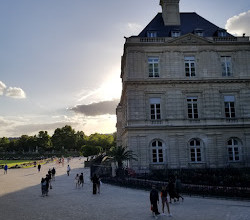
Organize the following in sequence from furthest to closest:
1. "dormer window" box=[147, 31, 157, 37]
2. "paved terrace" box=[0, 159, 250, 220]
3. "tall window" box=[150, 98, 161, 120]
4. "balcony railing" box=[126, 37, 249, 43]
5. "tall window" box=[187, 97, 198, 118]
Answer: "dormer window" box=[147, 31, 157, 37] → "balcony railing" box=[126, 37, 249, 43] → "tall window" box=[187, 97, 198, 118] → "tall window" box=[150, 98, 161, 120] → "paved terrace" box=[0, 159, 250, 220]

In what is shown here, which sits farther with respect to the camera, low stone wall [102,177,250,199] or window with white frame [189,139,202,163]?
window with white frame [189,139,202,163]

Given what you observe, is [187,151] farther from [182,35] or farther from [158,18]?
[158,18]

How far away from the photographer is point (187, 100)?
3183 cm

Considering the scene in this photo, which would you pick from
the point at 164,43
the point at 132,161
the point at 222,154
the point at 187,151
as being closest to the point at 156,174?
the point at 132,161

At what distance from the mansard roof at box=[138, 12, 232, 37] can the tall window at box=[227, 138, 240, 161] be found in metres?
13.8

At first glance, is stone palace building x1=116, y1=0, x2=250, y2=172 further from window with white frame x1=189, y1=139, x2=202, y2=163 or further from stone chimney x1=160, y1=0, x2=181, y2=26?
stone chimney x1=160, y1=0, x2=181, y2=26

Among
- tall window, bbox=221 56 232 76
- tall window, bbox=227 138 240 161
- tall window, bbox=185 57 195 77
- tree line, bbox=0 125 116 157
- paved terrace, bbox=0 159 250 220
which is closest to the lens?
paved terrace, bbox=0 159 250 220

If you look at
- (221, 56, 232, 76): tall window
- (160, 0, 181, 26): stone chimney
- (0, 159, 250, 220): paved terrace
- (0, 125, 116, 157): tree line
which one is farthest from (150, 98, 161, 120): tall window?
(0, 125, 116, 157): tree line

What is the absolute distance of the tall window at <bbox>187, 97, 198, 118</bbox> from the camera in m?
31.6

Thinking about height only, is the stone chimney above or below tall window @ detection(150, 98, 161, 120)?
above

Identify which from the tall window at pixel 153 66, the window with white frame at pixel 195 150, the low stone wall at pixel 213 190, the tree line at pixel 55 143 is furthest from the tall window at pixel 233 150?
the tree line at pixel 55 143

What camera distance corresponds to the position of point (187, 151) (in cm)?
3058

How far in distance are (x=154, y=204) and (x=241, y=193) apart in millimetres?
7373

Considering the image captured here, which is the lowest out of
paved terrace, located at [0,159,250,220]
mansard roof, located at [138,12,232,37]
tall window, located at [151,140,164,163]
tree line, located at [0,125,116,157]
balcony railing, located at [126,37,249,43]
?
paved terrace, located at [0,159,250,220]
